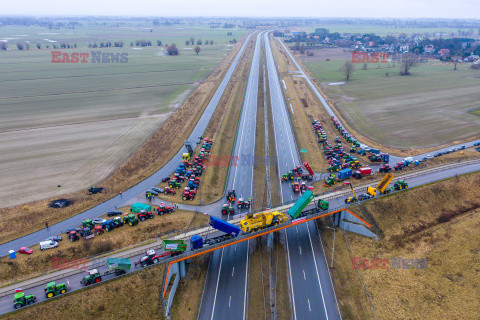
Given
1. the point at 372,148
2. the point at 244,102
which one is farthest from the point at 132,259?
the point at 244,102

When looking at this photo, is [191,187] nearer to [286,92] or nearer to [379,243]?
[379,243]

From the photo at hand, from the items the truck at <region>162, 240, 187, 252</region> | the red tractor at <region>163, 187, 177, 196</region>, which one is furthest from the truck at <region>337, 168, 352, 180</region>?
the truck at <region>162, 240, 187, 252</region>

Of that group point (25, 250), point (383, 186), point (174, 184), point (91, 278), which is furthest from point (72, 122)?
point (383, 186)

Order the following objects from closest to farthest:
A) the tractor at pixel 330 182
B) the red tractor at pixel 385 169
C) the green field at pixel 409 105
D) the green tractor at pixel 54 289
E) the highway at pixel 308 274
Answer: the green tractor at pixel 54 289 → the highway at pixel 308 274 → the tractor at pixel 330 182 → the red tractor at pixel 385 169 → the green field at pixel 409 105

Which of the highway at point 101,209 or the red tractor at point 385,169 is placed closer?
the highway at point 101,209

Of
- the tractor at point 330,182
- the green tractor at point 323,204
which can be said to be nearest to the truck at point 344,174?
the tractor at point 330,182

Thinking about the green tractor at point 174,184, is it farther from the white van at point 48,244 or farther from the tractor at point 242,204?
the white van at point 48,244

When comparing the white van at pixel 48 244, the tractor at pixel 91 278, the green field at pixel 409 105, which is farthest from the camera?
the green field at pixel 409 105

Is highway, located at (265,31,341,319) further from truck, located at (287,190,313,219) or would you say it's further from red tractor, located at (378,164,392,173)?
red tractor, located at (378,164,392,173)

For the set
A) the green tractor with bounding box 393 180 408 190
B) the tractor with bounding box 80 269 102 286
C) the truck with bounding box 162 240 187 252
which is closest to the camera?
the tractor with bounding box 80 269 102 286
